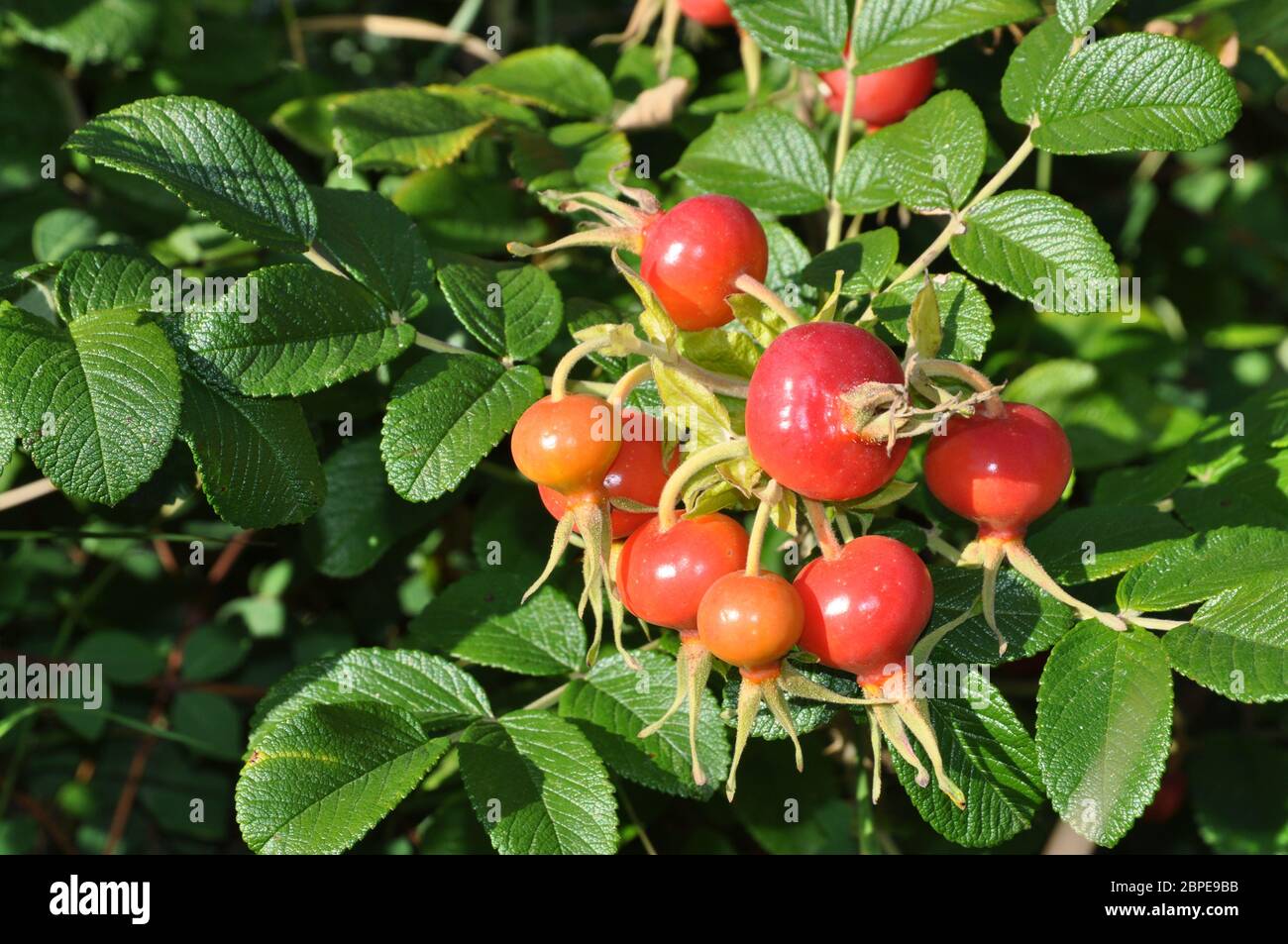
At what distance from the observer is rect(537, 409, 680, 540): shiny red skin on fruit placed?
1.44 m

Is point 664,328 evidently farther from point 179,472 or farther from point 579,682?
point 179,472

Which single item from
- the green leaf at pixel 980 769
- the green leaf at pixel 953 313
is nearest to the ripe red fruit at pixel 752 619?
the green leaf at pixel 980 769

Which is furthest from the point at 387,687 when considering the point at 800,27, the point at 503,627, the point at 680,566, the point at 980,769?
the point at 800,27

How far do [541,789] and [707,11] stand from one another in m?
1.49

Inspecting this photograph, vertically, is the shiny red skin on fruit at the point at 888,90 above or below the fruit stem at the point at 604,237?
above

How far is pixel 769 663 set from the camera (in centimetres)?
130

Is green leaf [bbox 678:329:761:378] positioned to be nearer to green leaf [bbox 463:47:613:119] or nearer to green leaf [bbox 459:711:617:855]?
green leaf [bbox 459:711:617:855]

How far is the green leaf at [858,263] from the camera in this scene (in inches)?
68.0

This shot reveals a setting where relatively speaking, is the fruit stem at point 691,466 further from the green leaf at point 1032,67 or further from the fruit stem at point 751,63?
the fruit stem at point 751,63

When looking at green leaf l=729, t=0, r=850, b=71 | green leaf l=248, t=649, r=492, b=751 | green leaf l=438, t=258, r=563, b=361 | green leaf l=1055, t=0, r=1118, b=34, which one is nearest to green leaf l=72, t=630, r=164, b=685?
green leaf l=248, t=649, r=492, b=751

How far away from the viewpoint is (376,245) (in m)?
1.81

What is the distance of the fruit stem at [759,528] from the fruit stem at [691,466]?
5 cm

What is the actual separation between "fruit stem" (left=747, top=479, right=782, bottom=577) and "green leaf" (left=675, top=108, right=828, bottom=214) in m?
0.70

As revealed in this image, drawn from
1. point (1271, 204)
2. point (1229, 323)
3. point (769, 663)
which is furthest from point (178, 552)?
point (1271, 204)
